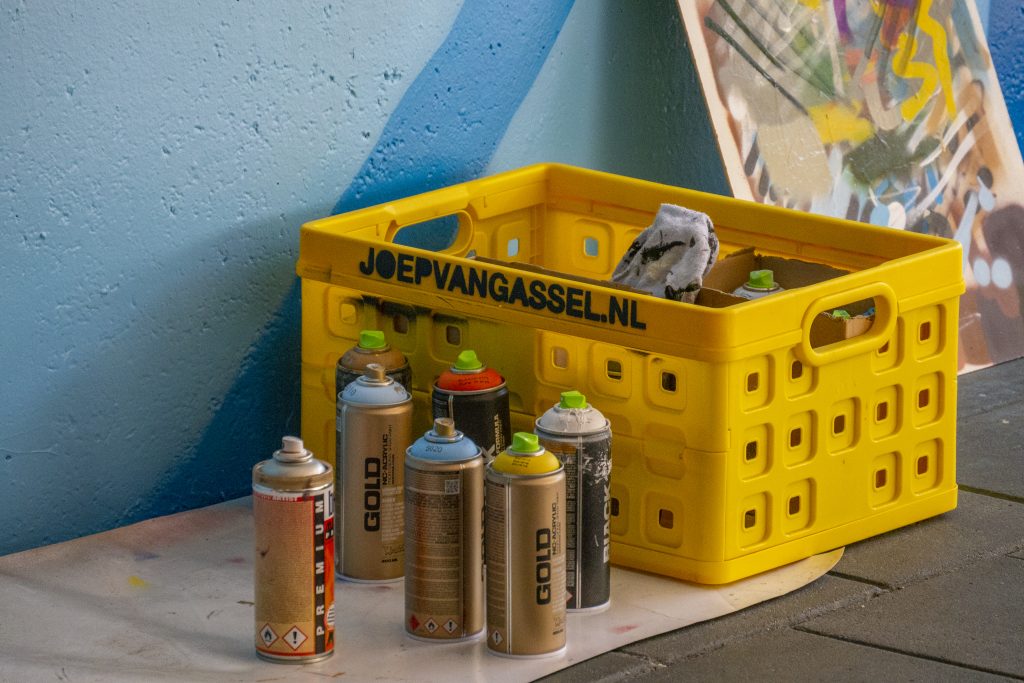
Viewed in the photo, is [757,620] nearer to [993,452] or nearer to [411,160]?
[993,452]

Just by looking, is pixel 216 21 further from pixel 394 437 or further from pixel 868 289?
pixel 868 289

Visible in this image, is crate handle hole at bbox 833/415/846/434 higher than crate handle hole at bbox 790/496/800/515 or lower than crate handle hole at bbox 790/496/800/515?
higher

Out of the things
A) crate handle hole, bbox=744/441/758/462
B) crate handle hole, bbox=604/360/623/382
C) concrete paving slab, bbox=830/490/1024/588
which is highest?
crate handle hole, bbox=604/360/623/382

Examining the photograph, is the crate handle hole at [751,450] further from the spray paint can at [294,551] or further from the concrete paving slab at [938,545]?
the spray paint can at [294,551]

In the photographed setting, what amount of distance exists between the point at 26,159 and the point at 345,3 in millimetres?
866

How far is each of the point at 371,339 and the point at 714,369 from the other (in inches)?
29.2

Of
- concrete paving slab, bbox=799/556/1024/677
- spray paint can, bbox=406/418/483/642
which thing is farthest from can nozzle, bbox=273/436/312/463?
concrete paving slab, bbox=799/556/1024/677

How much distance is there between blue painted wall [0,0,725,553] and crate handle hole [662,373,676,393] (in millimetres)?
979

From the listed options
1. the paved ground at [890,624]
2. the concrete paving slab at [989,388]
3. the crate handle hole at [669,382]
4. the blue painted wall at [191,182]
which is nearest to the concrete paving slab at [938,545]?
the paved ground at [890,624]

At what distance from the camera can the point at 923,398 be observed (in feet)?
12.5

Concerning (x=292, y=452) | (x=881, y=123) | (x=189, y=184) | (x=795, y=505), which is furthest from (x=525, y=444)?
(x=881, y=123)

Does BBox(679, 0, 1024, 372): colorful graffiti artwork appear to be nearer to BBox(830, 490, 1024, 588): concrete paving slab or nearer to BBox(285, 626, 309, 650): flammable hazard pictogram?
BBox(830, 490, 1024, 588): concrete paving slab

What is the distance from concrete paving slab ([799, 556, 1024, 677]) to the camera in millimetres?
3198

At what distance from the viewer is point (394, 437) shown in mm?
3451
